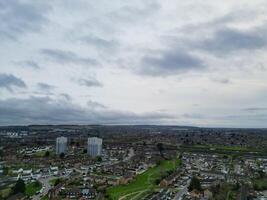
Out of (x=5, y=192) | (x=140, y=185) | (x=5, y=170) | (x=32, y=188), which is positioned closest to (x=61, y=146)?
(x=5, y=170)

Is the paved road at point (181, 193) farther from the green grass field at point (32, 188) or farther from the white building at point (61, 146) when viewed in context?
the white building at point (61, 146)

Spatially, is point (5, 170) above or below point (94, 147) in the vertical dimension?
below

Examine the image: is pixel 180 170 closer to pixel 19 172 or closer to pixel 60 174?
pixel 60 174

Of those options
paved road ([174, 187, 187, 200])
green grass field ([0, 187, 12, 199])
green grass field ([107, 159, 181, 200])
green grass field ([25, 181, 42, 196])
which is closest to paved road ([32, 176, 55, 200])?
green grass field ([25, 181, 42, 196])

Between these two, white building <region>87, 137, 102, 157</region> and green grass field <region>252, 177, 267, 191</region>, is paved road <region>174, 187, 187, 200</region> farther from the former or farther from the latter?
white building <region>87, 137, 102, 157</region>

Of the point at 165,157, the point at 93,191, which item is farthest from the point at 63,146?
the point at 93,191

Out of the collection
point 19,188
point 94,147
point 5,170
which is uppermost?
point 94,147

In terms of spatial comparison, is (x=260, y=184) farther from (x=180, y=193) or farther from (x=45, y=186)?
(x=45, y=186)
